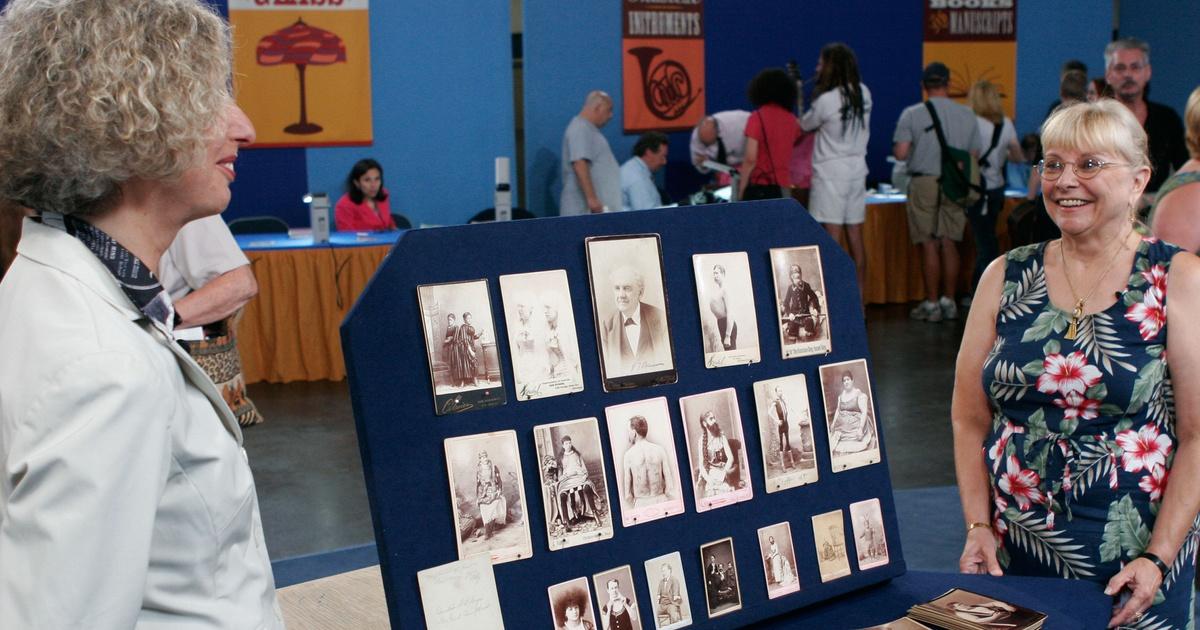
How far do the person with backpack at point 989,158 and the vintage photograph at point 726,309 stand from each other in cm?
663

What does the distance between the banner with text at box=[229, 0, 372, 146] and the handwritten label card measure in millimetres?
6619

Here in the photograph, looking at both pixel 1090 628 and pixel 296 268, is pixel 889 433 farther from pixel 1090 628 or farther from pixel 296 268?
pixel 1090 628

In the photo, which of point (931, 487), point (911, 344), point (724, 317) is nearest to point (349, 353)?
point (724, 317)

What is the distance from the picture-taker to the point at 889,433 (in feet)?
17.6

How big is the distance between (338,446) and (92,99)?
4427 millimetres

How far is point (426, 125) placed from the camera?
323 inches

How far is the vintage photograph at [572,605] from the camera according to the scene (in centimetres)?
140

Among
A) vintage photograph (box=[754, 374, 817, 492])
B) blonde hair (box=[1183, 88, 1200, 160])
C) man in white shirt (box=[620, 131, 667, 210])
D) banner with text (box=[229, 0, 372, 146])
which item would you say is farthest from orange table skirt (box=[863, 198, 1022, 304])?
vintage photograph (box=[754, 374, 817, 492])

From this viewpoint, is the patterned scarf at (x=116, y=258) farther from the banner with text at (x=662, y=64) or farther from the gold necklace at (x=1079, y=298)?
the banner with text at (x=662, y=64)

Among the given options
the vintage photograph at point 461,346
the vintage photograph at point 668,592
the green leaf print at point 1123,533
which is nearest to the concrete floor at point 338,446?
the green leaf print at point 1123,533

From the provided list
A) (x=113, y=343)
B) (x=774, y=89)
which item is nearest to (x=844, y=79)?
(x=774, y=89)

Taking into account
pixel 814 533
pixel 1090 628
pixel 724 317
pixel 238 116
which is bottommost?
pixel 1090 628

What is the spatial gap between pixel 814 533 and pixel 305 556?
2.56m

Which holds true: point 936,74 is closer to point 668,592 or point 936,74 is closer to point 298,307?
point 298,307
